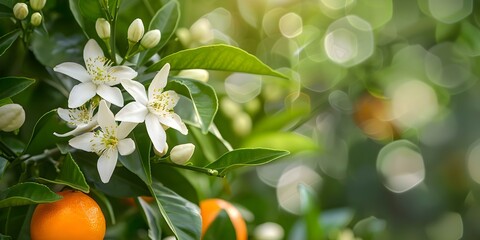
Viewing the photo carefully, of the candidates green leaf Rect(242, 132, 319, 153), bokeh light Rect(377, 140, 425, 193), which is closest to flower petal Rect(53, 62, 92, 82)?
green leaf Rect(242, 132, 319, 153)

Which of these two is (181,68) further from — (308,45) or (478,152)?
(478,152)

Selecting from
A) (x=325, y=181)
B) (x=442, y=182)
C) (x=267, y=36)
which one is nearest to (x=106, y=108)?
(x=267, y=36)

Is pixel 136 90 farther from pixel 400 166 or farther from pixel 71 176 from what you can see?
pixel 400 166

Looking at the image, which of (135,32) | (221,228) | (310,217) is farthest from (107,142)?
(310,217)

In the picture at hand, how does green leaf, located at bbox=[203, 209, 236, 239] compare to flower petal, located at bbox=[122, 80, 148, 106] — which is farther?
green leaf, located at bbox=[203, 209, 236, 239]

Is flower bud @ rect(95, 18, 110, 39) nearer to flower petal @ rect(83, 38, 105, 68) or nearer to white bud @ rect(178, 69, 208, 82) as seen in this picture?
flower petal @ rect(83, 38, 105, 68)

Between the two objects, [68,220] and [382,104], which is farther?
[382,104]
